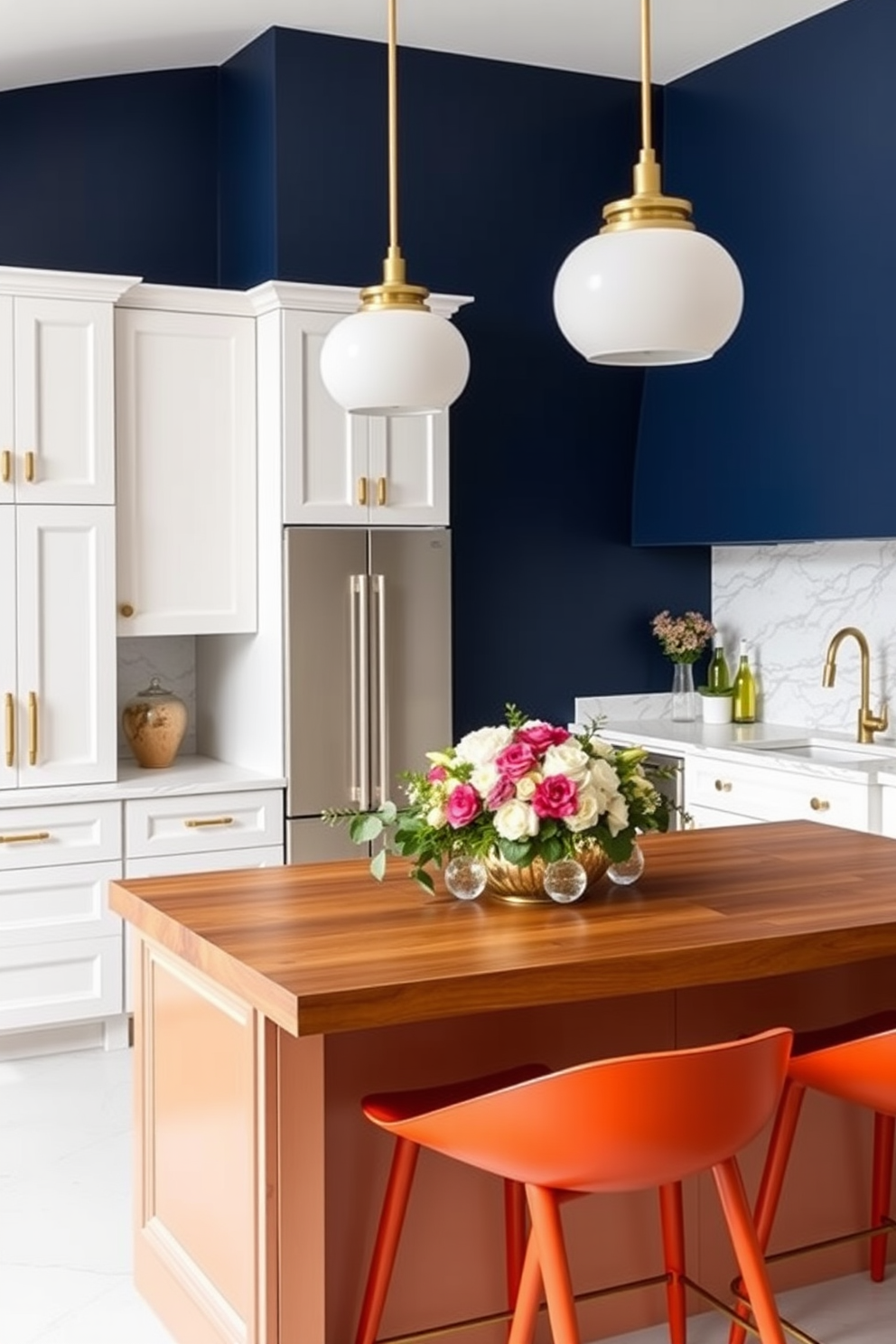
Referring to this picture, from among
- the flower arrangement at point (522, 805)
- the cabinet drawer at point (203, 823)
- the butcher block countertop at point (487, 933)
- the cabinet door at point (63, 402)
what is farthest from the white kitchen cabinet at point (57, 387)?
the flower arrangement at point (522, 805)

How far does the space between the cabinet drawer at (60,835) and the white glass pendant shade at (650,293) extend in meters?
2.82

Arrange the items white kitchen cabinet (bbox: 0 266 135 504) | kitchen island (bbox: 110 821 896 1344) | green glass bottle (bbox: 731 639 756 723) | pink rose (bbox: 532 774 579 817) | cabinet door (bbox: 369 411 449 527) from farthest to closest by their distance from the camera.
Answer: green glass bottle (bbox: 731 639 756 723) < cabinet door (bbox: 369 411 449 527) < white kitchen cabinet (bbox: 0 266 135 504) < pink rose (bbox: 532 774 579 817) < kitchen island (bbox: 110 821 896 1344)

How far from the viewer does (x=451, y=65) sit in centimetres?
560

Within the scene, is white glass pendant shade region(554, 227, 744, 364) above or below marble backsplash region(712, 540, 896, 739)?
above

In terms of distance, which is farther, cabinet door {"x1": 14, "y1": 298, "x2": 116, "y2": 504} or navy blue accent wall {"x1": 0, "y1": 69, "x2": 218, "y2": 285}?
navy blue accent wall {"x1": 0, "y1": 69, "x2": 218, "y2": 285}

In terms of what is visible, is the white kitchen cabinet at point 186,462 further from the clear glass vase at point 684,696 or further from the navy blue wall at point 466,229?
the clear glass vase at point 684,696

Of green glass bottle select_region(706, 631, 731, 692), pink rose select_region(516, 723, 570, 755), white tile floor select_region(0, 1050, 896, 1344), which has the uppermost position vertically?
green glass bottle select_region(706, 631, 731, 692)

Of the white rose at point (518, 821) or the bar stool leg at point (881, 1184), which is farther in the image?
the bar stool leg at point (881, 1184)

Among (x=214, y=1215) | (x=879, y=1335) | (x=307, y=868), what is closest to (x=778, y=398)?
(x=307, y=868)

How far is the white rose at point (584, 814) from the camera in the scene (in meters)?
2.89

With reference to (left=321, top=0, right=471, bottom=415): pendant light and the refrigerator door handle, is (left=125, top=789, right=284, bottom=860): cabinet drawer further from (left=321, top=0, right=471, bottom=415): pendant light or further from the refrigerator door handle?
(left=321, top=0, right=471, bottom=415): pendant light

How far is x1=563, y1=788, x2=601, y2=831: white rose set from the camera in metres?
2.89

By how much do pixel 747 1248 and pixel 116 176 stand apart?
163 inches

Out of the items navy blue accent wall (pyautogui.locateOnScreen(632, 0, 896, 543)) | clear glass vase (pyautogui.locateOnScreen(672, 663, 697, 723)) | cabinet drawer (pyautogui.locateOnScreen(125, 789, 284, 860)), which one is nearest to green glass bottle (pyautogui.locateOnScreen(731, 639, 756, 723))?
clear glass vase (pyautogui.locateOnScreen(672, 663, 697, 723))
